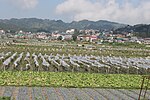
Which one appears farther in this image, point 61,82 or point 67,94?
point 61,82

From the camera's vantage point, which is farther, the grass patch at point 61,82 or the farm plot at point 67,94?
the grass patch at point 61,82

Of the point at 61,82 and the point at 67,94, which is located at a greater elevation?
the point at 67,94

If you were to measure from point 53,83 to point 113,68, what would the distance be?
10.8 meters

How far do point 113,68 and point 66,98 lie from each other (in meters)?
13.6

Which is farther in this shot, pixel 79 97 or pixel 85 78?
pixel 85 78

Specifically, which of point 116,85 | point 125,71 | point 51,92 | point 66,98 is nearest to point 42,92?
point 51,92

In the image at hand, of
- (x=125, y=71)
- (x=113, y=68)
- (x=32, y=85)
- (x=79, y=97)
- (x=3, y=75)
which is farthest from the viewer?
(x=113, y=68)

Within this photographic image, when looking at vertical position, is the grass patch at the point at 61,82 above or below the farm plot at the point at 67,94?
below

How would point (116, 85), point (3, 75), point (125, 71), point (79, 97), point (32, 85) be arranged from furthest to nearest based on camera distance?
point (125, 71), point (3, 75), point (116, 85), point (32, 85), point (79, 97)

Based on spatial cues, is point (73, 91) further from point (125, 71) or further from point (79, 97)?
point (125, 71)

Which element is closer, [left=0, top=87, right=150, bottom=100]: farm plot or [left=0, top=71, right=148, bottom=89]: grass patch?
[left=0, top=87, right=150, bottom=100]: farm plot

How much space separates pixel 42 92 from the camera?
1258cm

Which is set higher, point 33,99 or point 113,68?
point 33,99

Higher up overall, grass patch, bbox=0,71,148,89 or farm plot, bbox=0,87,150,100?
farm plot, bbox=0,87,150,100
